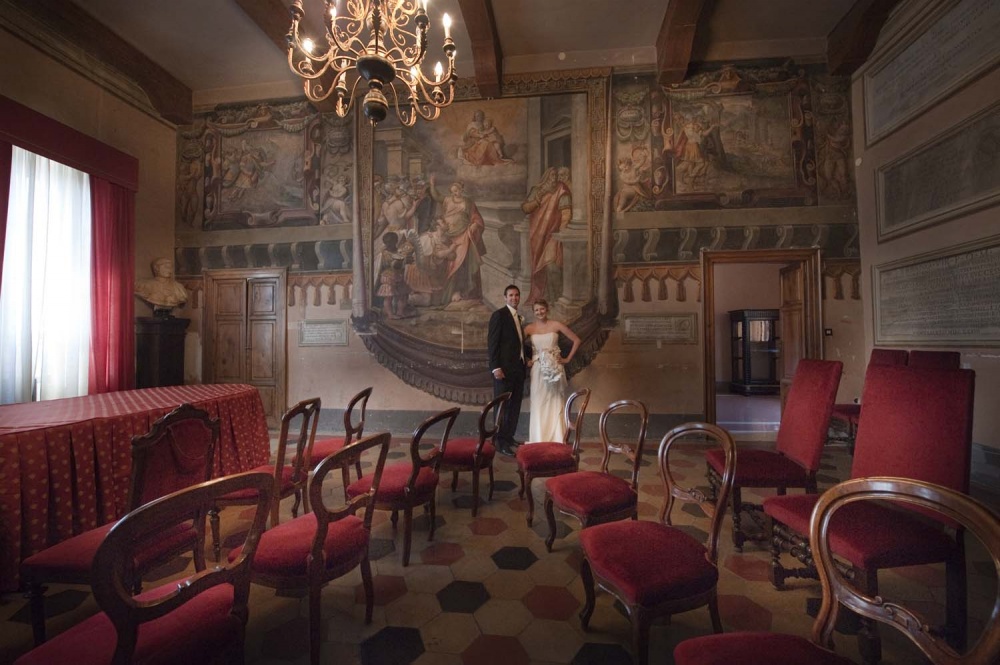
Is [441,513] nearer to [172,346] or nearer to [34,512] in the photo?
[34,512]

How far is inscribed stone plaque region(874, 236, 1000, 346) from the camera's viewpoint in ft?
11.5

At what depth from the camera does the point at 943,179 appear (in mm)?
3898

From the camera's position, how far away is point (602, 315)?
5.32 metres

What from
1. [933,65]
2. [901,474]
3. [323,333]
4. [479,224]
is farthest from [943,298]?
[323,333]

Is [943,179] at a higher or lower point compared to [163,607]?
higher

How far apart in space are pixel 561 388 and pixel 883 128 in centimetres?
481

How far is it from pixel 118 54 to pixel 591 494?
7.60 m

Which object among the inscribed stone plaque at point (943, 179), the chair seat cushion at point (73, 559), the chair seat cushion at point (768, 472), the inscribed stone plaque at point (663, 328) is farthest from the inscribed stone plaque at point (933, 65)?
the chair seat cushion at point (73, 559)

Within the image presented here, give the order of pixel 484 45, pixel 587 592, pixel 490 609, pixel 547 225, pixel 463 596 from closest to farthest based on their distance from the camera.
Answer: pixel 587 592
pixel 490 609
pixel 463 596
pixel 484 45
pixel 547 225

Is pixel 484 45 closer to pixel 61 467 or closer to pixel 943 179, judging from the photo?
pixel 943 179

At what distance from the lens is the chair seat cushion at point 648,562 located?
1377mm

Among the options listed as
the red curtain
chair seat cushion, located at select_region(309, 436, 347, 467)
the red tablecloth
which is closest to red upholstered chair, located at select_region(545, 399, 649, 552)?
chair seat cushion, located at select_region(309, 436, 347, 467)

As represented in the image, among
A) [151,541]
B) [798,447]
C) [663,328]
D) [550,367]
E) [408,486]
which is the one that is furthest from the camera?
[663,328]

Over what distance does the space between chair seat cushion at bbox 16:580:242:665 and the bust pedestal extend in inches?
212
